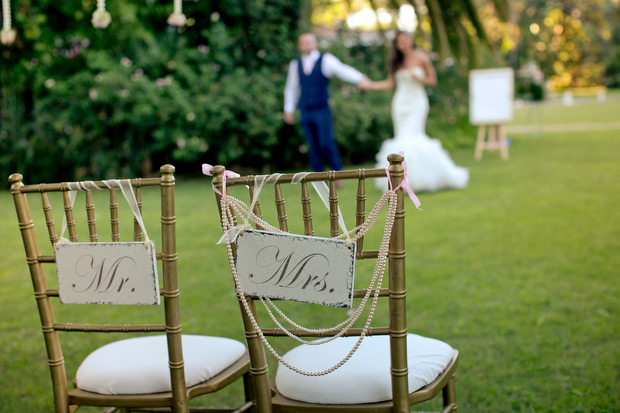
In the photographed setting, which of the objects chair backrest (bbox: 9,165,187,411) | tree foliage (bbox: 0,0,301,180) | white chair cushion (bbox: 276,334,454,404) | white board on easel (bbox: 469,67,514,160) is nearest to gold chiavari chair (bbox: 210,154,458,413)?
white chair cushion (bbox: 276,334,454,404)

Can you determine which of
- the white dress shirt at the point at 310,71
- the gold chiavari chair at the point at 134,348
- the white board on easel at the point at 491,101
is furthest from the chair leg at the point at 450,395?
the white board on easel at the point at 491,101

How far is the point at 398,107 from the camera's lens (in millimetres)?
8188

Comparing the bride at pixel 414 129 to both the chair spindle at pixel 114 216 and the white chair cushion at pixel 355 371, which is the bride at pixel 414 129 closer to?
the white chair cushion at pixel 355 371

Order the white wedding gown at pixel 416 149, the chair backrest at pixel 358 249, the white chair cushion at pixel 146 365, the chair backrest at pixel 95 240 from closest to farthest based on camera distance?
the chair backrest at pixel 358 249, the chair backrest at pixel 95 240, the white chair cushion at pixel 146 365, the white wedding gown at pixel 416 149

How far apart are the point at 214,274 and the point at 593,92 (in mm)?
41248

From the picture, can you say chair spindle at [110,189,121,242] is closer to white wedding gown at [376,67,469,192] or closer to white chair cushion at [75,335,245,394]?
white chair cushion at [75,335,245,394]

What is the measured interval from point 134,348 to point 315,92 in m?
6.09

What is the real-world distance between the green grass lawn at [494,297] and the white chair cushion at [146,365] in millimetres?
825

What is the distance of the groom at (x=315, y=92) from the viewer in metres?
7.66

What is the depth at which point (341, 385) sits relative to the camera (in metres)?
1.62

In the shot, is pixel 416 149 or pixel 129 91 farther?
pixel 129 91

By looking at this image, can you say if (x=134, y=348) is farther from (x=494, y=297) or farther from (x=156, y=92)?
(x=156, y=92)

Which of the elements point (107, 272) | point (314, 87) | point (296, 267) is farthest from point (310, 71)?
point (296, 267)

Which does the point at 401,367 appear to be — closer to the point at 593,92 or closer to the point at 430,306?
Result: the point at 430,306
